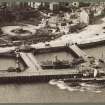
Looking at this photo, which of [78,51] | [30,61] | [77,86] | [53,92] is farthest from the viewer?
[78,51]

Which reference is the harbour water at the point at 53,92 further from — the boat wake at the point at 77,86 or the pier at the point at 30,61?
the pier at the point at 30,61

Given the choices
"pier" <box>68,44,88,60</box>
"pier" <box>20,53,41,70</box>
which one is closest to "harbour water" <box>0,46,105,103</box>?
"pier" <box>20,53,41,70</box>

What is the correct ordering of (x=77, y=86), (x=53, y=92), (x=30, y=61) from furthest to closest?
(x=30, y=61), (x=77, y=86), (x=53, y=92)

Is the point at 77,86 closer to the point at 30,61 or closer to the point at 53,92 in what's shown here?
the point at 53,92

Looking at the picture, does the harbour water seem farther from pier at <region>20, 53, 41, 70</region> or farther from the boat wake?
pier at <region>20, 53, 41, 70</region>

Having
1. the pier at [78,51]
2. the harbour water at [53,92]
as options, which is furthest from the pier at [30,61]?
the pier at [78,51]

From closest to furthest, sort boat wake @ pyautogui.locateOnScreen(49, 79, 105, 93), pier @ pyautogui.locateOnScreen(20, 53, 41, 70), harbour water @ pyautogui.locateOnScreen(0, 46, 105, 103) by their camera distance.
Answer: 1. harbour water @ pyautogui.locateOnScreen(0, 46, 105, 103)
2. boat wake @ pyautogui.locateOnScreen(49, 79, 105, 93)
3. pier @ pyautogui.locateOnScreen(20, 53, 41, 70)

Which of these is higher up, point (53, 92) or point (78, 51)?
point (78, 51)

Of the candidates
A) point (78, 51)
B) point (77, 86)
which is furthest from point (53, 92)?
point (78, 51)

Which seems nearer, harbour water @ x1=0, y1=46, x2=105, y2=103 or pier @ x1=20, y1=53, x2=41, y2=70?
harbour water @ x1=0, y1=46, x2=105, y2=103
